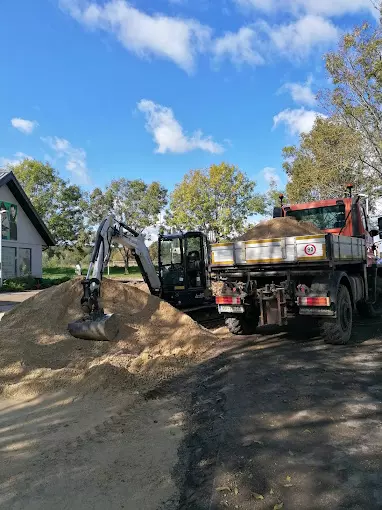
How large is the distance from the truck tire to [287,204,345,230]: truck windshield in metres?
2.66

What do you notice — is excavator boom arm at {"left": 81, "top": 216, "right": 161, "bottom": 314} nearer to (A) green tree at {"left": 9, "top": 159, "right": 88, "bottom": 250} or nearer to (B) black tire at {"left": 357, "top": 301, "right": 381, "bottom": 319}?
(B) black tire at {"left": 357, "top": 301, "right": 381, "bottom": 319}

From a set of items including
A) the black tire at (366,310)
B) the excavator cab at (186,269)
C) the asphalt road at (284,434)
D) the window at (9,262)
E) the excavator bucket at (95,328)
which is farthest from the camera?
the window at (9,262)

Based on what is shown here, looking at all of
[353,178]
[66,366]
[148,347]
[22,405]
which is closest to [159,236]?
[148,347]

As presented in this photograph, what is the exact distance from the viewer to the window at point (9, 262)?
28.0 m

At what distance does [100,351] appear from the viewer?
26.2 feet

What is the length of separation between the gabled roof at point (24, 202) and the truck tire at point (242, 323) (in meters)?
23.0

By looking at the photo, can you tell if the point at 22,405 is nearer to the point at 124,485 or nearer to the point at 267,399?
the point at 124,485

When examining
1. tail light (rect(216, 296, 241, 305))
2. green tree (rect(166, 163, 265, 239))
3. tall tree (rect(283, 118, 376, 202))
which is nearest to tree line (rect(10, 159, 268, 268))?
green tree (rect(166, 163, 265, 239))

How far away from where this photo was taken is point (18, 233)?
29859mm

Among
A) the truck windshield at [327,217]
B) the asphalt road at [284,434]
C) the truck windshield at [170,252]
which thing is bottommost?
the asphalt road at [284,434]

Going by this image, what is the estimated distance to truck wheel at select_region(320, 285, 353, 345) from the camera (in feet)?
25.9

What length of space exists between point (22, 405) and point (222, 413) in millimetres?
2736

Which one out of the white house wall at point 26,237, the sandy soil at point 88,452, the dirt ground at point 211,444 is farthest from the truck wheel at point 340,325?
the white house wall at point 26,237

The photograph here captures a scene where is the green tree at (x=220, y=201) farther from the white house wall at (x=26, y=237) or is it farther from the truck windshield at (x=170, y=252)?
the truck windshield at (x=170, y=252)
